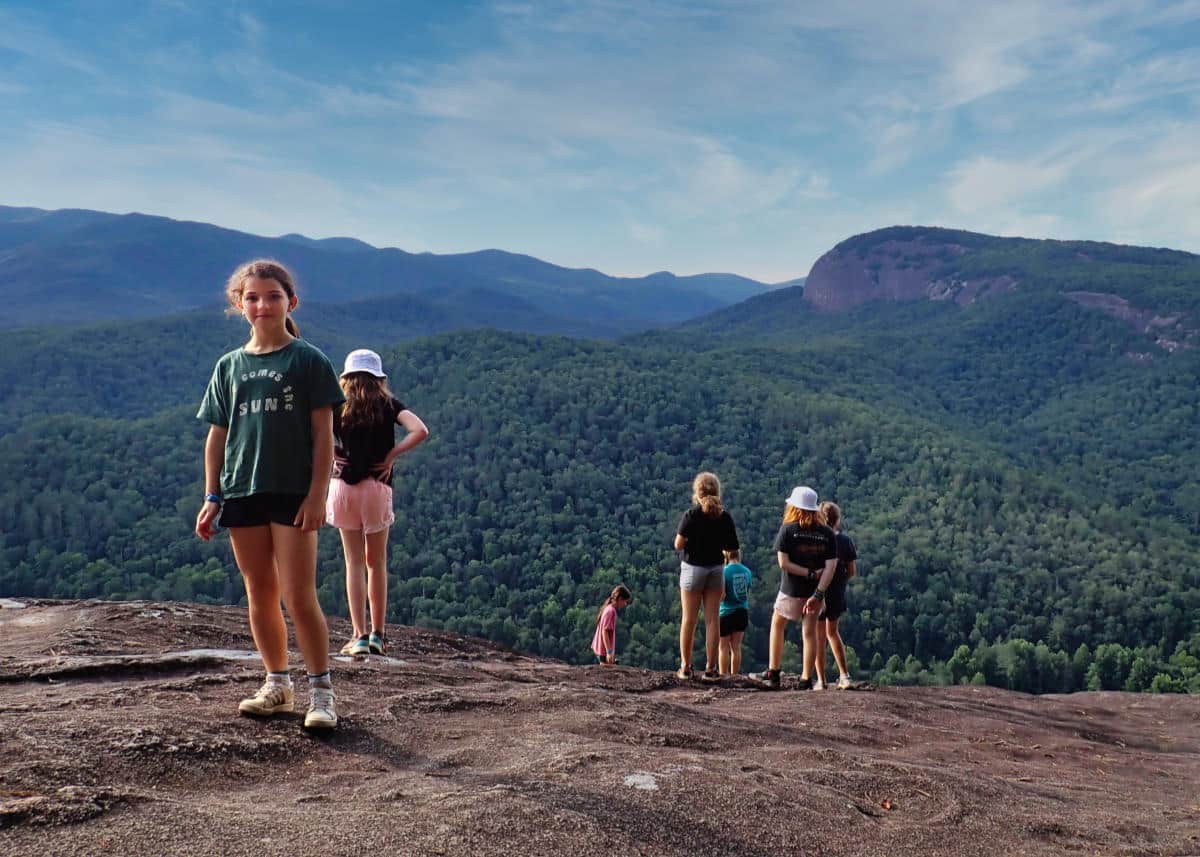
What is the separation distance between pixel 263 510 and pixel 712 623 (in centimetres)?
586

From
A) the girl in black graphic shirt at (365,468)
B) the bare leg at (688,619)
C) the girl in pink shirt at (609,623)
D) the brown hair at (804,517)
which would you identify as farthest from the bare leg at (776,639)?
the girl in black graphic shirt at (365,468)

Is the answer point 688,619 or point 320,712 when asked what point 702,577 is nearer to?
point 688,619

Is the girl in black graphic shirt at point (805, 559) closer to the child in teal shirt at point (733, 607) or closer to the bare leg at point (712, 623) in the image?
the child in teal shirt at point (733, 607)

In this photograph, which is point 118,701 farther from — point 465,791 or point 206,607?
point 206,607

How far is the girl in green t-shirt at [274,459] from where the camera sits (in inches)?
→ 153

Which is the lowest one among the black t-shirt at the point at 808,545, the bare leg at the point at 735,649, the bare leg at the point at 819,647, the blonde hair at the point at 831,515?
the bare leg at the point at 735,649

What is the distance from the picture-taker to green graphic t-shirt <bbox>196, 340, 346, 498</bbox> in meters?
3.88

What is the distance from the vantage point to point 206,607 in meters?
9.15

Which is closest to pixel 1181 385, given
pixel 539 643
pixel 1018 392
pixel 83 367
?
pixel 1018 392

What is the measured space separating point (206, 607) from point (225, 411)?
6.00 meters

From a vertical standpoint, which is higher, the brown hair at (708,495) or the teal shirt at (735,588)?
the brown hair at (708,495)

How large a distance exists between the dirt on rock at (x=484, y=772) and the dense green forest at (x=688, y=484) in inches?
1520

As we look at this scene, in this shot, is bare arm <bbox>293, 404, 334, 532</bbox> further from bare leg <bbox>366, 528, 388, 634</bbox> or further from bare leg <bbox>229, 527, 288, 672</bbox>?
bare leg <bbox>366, 528, 388, 634</bbox>

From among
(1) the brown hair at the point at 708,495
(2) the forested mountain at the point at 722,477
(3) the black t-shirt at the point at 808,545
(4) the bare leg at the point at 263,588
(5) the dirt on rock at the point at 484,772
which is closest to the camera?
(5) the dirt on rock at the point at 484,772
